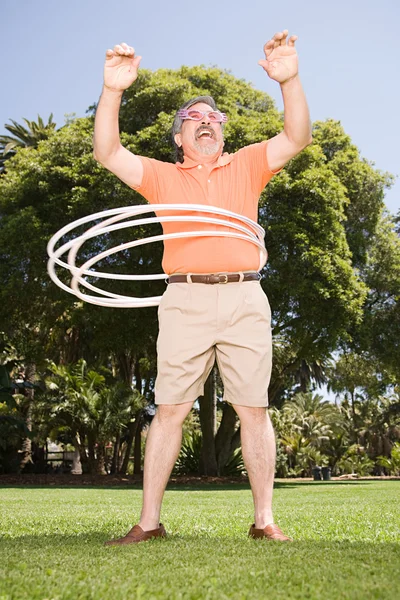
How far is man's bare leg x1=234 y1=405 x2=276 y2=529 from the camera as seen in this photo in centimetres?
371

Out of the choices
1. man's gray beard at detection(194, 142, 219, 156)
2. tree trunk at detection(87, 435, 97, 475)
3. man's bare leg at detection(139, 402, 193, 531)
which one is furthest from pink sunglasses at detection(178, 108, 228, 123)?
tree trunk at detection(87, 435, 97, 475)

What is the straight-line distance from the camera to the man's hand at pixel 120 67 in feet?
12.4

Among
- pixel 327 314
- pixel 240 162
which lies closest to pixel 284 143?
pixel 240 162

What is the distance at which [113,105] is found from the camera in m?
3.78

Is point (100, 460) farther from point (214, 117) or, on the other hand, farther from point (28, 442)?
point (214, 117)

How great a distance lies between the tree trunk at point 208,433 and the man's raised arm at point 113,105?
59.0ft

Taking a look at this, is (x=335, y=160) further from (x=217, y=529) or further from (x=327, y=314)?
(x=217, y=529)

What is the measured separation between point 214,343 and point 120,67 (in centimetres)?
164

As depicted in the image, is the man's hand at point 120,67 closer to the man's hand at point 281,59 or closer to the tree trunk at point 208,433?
the man's hand at point 281,59

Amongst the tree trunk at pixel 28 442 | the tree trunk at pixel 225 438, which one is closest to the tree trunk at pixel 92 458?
the tree trunk at pixel 28 442

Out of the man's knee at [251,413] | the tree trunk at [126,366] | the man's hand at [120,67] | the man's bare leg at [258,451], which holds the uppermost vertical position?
the tree trunk at [126,366]

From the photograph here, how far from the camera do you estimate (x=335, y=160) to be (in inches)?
816

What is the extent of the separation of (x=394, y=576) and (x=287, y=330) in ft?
58.7

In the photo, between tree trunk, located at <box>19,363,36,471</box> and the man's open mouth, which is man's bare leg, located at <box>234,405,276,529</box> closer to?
the man's open mouth
